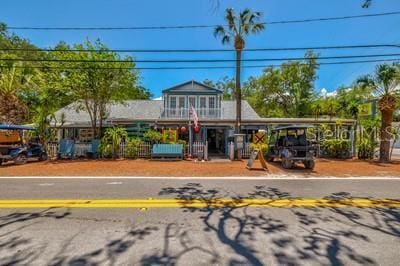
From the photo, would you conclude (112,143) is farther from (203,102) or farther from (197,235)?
(197,235)

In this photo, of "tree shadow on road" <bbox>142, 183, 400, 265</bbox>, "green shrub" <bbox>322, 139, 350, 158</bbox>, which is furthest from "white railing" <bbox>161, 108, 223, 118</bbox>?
"tree shadow on road" <bbox>142, 183, 400, 265</bbox>

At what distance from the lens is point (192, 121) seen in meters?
22.3

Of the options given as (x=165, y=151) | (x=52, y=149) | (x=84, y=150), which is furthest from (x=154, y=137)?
(x=52, y=149)

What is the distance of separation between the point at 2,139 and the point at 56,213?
1263 centimetres

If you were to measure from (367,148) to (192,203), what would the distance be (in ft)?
55.7

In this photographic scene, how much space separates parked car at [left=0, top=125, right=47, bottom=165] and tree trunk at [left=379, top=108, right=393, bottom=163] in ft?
71.7

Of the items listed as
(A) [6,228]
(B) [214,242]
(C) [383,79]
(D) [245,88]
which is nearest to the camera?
(B) [214,242]

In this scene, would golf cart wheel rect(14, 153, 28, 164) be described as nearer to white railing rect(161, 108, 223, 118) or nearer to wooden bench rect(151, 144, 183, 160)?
wooden bench rect(151, 144, 183, 160)

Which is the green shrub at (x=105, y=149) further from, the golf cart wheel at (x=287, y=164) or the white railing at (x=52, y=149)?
the golf cart wheel at (x=287, y=164)

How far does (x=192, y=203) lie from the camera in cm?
680

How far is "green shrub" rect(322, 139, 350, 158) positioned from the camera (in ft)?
62.8

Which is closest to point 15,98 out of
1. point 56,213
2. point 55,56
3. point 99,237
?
point 55,56

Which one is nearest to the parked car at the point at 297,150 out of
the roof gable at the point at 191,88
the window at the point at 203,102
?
the window at the point at 203,102

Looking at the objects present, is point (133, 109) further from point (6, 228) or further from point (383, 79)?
point (6, 228)
